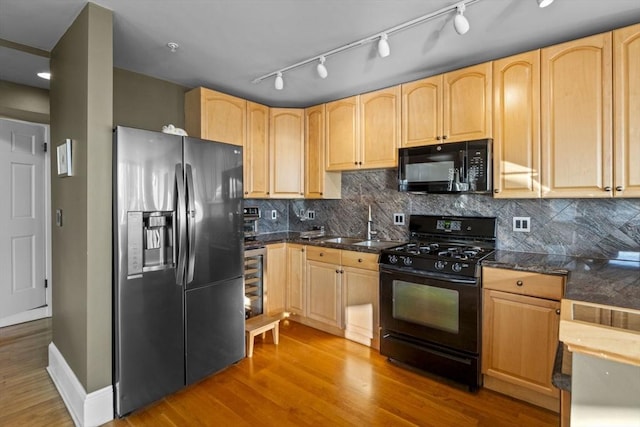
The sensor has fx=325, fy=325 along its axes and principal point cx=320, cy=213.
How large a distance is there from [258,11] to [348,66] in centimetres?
100

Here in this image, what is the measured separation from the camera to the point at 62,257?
228cm

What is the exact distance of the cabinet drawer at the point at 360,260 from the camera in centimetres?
283

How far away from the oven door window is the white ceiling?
1.78m

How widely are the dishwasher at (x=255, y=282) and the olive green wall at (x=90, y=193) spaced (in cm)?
135

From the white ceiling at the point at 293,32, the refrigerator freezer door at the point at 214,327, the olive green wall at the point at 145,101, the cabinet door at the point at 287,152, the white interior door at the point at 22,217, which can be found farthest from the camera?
the cabinet door at the point at 287,152

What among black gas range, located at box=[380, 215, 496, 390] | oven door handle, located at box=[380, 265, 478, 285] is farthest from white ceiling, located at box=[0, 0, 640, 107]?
oven door handle, located at box=[380, 265, 478, 285]

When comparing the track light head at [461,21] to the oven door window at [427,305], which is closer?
the track light head at [461,21]

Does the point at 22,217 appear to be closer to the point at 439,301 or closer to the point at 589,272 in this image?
the point at 439,301

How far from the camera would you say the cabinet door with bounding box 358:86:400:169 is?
2.97 m

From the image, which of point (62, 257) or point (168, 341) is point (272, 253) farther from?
point (62, 257)

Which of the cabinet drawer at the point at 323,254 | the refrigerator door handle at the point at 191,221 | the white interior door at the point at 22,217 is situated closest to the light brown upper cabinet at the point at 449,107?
the cabinet drawer at the point at 323,254

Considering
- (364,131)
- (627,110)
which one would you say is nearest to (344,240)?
(364,131)

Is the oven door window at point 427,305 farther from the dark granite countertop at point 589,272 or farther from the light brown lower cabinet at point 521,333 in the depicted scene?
the dark granite countertop at point 589,272

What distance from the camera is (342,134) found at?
11.0ft
